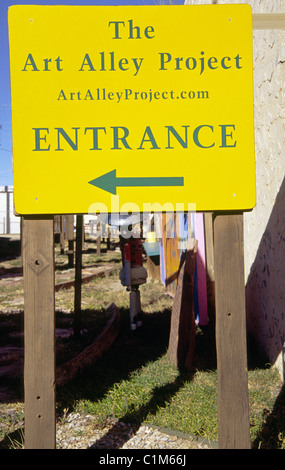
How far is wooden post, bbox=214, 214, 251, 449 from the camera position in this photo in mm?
2012

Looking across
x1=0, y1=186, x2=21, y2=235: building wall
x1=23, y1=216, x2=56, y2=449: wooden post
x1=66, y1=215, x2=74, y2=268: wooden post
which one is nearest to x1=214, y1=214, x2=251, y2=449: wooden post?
x1=23, y1=216, x2=56, y2=449: wooden post

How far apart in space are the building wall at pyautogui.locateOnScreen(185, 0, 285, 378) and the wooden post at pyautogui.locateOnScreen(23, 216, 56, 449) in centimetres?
212

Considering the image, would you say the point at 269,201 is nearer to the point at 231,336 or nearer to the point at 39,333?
the point at 231,336

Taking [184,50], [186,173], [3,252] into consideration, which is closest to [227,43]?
[184,50]

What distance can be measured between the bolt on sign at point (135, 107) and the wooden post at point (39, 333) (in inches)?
6.1

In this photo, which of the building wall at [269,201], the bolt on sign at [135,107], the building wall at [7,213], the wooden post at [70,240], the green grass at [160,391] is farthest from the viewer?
the building wall at [7,213]

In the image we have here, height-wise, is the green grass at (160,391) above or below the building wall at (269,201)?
below

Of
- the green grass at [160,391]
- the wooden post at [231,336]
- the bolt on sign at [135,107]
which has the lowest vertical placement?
the green grass at [160,391]

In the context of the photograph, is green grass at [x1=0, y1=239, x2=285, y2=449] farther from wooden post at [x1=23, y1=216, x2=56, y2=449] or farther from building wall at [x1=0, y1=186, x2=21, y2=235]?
building wall at [x1=0, y1=186, x2=21, y2=235]

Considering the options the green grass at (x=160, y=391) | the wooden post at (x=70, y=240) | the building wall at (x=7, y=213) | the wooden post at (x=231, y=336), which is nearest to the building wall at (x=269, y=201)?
the green grass at (x=160, y=391)

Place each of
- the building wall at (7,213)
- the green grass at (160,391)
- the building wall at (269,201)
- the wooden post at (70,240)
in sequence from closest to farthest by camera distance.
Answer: the green grass at (160,391), the building wall at (269,201), the wooden post at (70,240), the building wall at (7,213)

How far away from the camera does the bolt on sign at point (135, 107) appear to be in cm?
198

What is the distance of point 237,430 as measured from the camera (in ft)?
6.59

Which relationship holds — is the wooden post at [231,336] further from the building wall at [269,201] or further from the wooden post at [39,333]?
the building wall at [269,201]
